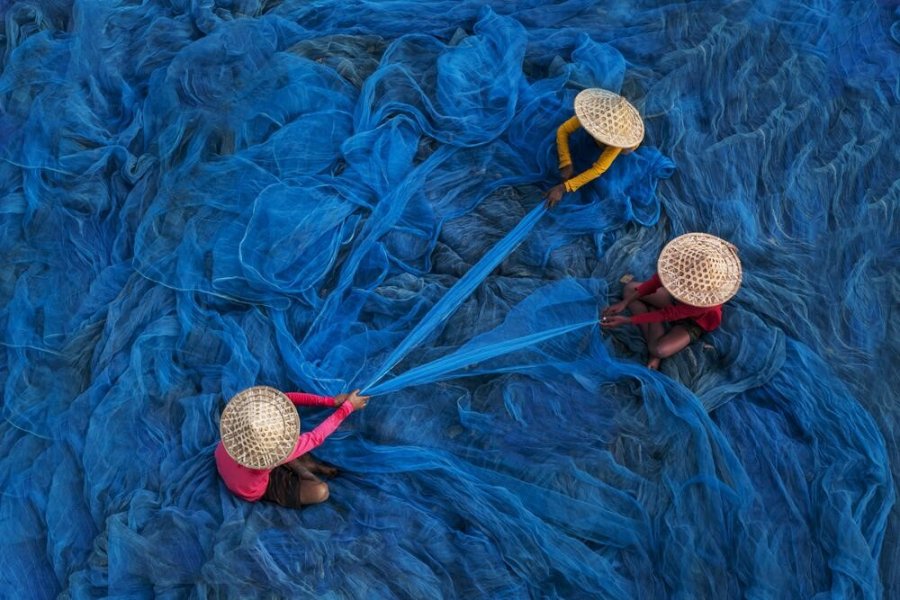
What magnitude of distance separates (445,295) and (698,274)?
1214 millimetres

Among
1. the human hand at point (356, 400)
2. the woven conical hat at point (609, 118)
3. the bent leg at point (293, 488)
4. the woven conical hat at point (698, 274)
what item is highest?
the woven conical hat at point (609, 118)

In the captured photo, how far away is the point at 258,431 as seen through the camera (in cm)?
308

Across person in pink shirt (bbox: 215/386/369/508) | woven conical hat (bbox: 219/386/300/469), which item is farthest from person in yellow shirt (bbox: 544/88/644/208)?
woven conical hat (bbox: 219/386/300/469)

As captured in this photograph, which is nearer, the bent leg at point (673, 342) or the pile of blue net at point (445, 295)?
the pile of blue net at point (445, 295)

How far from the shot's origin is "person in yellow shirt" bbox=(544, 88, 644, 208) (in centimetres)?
387

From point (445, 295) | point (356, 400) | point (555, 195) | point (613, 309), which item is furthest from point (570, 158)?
point (356, 400)

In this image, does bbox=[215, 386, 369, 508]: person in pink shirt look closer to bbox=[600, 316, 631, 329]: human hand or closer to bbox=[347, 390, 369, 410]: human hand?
bbox=[347, 390, 369, 410]: human hand

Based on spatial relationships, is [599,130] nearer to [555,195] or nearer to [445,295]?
[555,195]

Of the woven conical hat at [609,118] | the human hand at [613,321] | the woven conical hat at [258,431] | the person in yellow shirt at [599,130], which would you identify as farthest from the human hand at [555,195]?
the woven conical hat at [258,431]

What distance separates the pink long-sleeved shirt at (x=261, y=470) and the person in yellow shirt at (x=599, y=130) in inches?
63.5

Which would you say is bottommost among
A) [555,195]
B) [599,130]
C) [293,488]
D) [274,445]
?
[293,488]

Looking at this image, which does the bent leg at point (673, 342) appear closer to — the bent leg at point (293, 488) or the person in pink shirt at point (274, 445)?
the person in pink shirt at point (274, 445)

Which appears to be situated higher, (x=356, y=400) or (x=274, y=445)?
(x=274, y=445)

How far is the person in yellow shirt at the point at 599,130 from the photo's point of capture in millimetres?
3869
